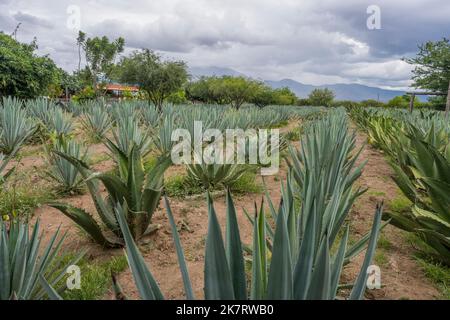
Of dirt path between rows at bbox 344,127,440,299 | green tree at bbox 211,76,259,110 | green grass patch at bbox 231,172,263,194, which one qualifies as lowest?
dirt path between rows at bbox 344,127,440,299

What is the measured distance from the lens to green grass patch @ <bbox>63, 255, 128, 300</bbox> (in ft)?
6.08

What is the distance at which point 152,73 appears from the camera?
51.7 feet

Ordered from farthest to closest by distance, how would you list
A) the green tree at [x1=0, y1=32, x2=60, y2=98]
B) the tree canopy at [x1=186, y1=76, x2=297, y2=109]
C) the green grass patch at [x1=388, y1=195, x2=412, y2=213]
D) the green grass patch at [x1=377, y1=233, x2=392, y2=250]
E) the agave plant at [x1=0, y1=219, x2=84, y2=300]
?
the tree canopy at [x1=186, y1=76, x2=297, y2=109], the green tree at [x1=0, y1=32, x2=60, y2=98], the green grass patch at [x1=388, y1=195, x2=412, y2=213], the green grass patch at [x1=377, y1=233, x2=392, y2=250], the agave plant at [x1=0, y1=219, x2=84, y2=300]

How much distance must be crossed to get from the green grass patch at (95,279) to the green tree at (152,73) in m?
13.9

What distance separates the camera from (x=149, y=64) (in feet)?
52.9

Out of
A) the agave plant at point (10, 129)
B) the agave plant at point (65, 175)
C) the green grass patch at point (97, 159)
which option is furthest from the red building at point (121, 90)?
the agave plant at point (65, 175)

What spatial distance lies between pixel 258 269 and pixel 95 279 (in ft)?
4.52

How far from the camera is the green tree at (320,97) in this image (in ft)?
206

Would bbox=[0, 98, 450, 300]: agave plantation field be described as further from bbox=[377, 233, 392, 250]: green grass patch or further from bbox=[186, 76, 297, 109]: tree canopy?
bbox=[186, 76, 297, 109]: tree canopy

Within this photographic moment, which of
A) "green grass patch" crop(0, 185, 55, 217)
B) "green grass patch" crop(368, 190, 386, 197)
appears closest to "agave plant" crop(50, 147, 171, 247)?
"green grass patch" crop(0, 185, 55, 217)

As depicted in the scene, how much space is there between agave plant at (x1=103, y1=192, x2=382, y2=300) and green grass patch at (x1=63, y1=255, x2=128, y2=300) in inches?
34.1

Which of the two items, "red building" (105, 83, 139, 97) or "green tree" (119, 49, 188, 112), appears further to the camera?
"red building" (105, 83, 139, 97)

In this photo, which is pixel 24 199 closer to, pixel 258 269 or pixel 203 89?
pixel 258 269
